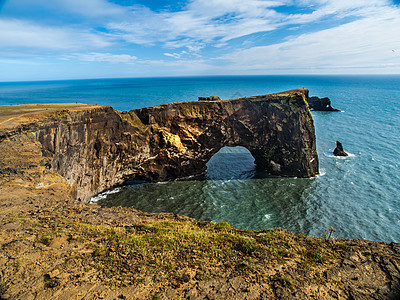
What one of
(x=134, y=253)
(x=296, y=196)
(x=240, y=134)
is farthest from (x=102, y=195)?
(x=296, y=196)

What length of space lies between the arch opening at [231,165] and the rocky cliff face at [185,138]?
8.07ft

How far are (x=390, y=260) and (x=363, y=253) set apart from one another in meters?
1.15

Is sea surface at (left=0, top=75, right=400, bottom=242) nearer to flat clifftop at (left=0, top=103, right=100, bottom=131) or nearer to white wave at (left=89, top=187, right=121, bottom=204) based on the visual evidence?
white wave at (left=89, top=187, right=121, bottom=204)

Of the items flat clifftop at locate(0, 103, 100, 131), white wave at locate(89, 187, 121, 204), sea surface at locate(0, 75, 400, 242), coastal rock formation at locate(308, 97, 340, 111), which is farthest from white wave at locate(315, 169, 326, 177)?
coastal rock formation at locate(308, 97, 340, 111)

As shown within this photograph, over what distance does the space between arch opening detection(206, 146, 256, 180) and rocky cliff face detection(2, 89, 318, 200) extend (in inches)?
96.9

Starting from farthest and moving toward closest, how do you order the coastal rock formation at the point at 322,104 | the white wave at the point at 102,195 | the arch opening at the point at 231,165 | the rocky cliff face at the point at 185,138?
the coastal rock formation at the point at 322,104
the arch opening at the point at 231,165
the rocky cliff face at the point at 185,138
the white wave at the point at 102,195

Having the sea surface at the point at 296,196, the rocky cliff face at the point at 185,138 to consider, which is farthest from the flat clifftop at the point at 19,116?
the sea surface at the point at 296,196

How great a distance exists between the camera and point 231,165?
47094mm

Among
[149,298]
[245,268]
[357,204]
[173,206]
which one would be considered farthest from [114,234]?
[357,204]

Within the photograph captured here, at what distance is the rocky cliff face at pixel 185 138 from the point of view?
3378 centimetres

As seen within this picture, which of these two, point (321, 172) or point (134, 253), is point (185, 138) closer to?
point (321, 172)

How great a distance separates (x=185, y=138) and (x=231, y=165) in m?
12.2

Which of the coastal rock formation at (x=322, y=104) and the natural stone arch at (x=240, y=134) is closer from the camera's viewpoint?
the natural stone arch at (x=240, y=134)

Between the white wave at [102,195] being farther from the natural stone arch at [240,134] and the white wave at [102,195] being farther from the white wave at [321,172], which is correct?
the white wave at [321,172]
